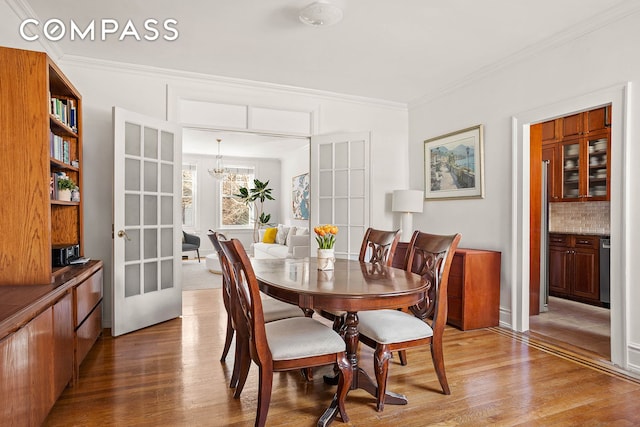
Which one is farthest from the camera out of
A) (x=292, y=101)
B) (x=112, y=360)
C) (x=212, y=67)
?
(x=292, y=101)

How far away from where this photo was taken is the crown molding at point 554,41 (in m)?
2.78

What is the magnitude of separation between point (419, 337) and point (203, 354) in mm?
1723

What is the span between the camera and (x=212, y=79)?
13.8 ft

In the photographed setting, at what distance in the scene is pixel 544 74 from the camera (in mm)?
3402

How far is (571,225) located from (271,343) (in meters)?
4.89

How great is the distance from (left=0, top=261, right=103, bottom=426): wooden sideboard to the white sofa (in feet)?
13.8

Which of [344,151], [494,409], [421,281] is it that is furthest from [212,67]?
[494,409]

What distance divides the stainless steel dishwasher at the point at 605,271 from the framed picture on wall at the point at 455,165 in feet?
5.83

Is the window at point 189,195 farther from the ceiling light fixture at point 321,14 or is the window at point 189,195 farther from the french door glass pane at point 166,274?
the ceiling light fixture at point 321,14

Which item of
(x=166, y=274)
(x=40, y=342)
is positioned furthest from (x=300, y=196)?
(x=40, y=342)

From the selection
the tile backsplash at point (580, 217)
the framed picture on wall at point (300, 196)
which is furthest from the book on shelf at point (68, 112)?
the tile backsplash at point (580, 217)

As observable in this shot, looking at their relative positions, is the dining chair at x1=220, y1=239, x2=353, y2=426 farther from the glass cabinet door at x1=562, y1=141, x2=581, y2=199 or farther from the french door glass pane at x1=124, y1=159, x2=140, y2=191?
the glass cabinet door at x1=562, y1=141, x2=581, y2=199

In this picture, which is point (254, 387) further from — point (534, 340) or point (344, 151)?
point (344, 151)

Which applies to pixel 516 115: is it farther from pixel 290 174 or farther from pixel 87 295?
pixel 290 174
